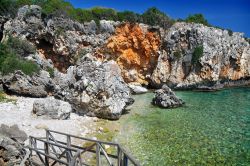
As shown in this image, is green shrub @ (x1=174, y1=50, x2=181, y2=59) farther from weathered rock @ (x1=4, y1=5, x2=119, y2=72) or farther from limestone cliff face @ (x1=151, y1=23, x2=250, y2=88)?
weathered rock @ (x1=4, y1=5, x2=119, y2=72)

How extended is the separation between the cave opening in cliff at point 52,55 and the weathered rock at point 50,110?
22605 mm

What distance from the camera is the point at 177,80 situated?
52844 millimetres

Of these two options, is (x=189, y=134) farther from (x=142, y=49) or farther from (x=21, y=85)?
(x=142, y=49)

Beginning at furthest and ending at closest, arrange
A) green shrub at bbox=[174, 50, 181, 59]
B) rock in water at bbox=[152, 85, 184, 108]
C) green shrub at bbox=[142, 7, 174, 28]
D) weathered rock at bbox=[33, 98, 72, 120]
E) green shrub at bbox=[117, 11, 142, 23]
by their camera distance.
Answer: green shrub at bbox=[142, 7, 174, 28] < green shrub at bbox=[117, 11, 142, 23] < green shrub at bbox=[174, 50, 181, 59] < rock in water at bbox=[152, 85, 184, 108] < weathered rock at bbox=[33, 98, 72, 120]

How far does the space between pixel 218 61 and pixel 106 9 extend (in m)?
22.2

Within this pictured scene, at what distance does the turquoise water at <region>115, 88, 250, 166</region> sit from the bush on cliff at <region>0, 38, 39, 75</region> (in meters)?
14.0

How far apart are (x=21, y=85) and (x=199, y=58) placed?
30.3 metres

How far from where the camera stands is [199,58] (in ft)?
170

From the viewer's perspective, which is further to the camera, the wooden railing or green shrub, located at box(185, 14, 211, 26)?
green shrub, located at box(185, 14, 211, 26)

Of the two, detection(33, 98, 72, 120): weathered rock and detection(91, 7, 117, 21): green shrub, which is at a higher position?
detection(91, 7, 117, 21): green shrub

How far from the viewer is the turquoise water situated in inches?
724

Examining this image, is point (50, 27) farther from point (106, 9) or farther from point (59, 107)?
point (59, 107)

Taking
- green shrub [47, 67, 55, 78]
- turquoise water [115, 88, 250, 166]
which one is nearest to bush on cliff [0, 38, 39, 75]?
green shrub [47, 67, 55, 78]

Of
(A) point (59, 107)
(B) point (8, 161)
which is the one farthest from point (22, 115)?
(B) point (8, 161)
